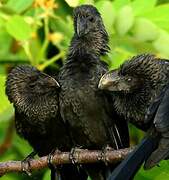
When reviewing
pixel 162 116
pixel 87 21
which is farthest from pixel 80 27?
pixel 162 116

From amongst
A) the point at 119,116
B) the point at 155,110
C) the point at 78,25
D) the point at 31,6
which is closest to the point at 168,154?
the point at 155,110

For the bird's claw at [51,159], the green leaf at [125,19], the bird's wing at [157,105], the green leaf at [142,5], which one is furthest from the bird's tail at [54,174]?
the green leaf at [142,5]

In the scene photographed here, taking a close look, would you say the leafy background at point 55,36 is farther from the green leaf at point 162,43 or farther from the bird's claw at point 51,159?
the bird's claw at point 51,159

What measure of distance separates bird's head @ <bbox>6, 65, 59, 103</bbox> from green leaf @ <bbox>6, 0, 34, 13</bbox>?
467 millimetres

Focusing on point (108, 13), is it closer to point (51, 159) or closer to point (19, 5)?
point (19, 5)

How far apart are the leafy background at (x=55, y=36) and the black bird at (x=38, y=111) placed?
0.07 metres

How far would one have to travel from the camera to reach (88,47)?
6.81 meters

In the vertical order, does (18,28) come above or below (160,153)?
above

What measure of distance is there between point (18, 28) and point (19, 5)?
0.44 meters

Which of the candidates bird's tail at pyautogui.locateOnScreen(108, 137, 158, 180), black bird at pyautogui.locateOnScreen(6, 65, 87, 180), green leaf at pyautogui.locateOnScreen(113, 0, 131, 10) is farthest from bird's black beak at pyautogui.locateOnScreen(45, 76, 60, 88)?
bird's tail at pyautogui.locateOnScreen(108, 137, 158, 180)

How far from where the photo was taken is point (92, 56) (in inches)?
267

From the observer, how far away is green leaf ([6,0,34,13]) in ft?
23.5

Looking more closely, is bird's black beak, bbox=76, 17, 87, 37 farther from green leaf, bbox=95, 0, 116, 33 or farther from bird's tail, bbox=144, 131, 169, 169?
bird's tail, bbox=144, 131, 169, 169

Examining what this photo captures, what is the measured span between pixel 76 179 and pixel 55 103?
0.46 m
